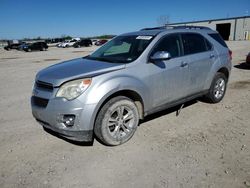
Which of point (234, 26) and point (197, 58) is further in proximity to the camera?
point (234, 26)


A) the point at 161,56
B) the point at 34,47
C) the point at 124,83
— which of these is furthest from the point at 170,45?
the point at 34,47

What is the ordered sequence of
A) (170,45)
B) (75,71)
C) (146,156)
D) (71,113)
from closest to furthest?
(71,113) → (146,156) → (75,71) → (170,45)

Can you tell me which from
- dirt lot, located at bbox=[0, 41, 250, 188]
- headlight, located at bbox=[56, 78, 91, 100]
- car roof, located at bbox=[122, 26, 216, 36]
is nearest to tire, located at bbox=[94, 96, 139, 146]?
dirt lot, located at bbox=[0, 41, 250, 188]

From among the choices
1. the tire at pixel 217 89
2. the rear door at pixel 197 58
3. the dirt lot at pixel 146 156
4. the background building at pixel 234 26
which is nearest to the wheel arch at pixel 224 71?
the tire at pixel 217 89

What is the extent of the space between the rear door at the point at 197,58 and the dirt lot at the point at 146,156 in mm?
706

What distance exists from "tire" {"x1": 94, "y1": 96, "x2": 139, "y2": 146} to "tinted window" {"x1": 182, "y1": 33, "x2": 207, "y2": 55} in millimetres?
1753

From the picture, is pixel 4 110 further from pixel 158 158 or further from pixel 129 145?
pixel 158 158

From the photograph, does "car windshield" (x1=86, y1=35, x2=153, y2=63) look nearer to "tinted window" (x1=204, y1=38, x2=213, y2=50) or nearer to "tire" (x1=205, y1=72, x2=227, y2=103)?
"tinted window" (x1=204, y1=38, x2=213, y2=50)

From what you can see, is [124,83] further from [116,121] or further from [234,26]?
[234,26]

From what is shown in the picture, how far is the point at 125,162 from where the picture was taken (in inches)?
133

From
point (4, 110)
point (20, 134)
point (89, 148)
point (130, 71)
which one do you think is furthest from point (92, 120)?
point (4, 110)

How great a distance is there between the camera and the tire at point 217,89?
5.57 metres

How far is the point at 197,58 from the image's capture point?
4891 mm

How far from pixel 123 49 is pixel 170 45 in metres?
0.95
